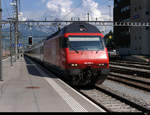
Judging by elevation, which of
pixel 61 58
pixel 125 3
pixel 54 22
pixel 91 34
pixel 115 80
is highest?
pixel 125 3

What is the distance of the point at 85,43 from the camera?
1389cm

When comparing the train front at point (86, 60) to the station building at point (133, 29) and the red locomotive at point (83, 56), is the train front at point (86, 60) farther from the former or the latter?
the station building at point (133, 29)

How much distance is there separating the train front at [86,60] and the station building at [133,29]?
4560 centimetres

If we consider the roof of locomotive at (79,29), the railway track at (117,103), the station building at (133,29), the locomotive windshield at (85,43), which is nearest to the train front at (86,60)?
the locomotive windshield at (85,43)

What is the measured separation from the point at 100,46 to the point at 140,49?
173 ft

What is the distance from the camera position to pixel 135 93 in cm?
1223

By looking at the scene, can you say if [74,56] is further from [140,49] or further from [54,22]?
[140,49]

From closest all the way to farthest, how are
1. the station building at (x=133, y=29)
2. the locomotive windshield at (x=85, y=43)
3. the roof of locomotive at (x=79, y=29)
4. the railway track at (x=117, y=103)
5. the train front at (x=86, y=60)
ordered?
the railway track at (x=117, y=103)
the train front at (x=86, y=60)
the locomotive windshield at (x=85, y=43)
the roof of locomotive at (x=79, y=29)
the station building at (x=133, y=29)

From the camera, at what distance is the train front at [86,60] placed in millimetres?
13164

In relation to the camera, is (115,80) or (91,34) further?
(115,80)

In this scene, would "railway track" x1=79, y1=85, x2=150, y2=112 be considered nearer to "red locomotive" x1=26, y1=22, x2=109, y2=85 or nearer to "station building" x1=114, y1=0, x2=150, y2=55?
"red locomotive" x1=26, y1=22, x2=109, y2=85

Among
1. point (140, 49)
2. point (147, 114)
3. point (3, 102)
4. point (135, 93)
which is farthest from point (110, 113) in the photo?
point (140, 49)

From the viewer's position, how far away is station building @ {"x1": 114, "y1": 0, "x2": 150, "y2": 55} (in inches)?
2468

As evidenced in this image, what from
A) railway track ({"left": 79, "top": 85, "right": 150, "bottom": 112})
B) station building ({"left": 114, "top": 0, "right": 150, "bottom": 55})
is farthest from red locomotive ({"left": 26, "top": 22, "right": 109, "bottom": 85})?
station building ({"left": 114, "top": 0, "right": 150, "bottom": 55})
